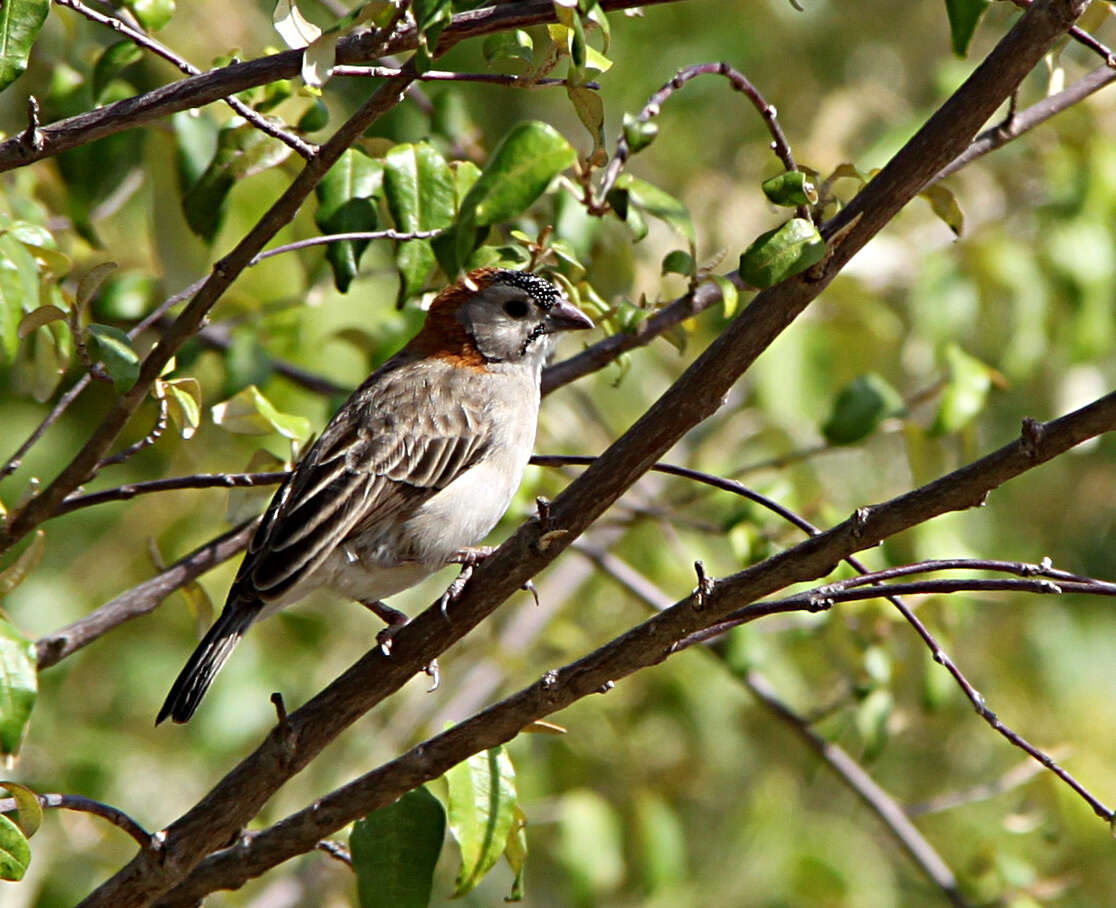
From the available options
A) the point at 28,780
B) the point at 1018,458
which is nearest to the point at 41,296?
the point at 1018,458

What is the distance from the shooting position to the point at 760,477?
220 inches

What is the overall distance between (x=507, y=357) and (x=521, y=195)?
8.21 ft

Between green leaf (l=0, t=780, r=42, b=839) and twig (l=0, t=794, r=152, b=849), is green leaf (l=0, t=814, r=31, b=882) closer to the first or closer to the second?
green leaf (l=0, t=780, r=42, b=839)

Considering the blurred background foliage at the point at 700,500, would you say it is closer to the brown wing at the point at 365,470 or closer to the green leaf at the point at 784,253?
the brown wing at the point at 365,470

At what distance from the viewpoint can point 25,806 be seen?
8.53 feet

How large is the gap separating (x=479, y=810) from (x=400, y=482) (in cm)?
142

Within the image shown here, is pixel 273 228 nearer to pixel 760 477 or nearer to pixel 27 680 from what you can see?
pixel 27 680

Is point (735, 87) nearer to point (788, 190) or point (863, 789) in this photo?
point (788, 190)

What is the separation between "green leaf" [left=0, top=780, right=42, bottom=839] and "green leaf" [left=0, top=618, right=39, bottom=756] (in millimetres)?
96

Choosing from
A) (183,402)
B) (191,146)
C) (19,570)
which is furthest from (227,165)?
(19,570)

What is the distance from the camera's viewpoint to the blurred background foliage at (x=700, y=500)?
4.12m

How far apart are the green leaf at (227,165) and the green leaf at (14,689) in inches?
40.9

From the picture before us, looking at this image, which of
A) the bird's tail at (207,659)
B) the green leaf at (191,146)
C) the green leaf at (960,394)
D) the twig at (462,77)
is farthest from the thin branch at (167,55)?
the green leaf at (960,394)

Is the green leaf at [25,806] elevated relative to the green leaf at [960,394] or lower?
lower
